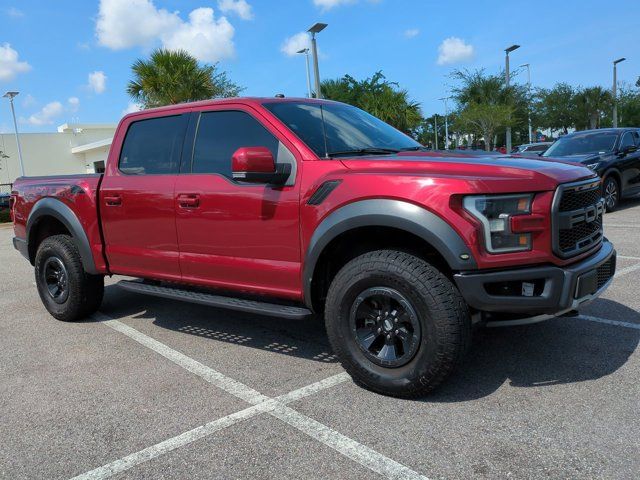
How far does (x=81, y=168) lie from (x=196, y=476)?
4958 centimetres

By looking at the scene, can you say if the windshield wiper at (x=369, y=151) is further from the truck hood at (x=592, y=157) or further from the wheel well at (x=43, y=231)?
the truck hood at (x=592, y=157)

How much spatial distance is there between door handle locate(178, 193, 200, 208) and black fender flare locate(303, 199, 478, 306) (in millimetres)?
1053

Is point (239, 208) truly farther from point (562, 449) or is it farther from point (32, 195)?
point (32, 195)

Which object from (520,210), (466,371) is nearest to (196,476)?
(466,371)

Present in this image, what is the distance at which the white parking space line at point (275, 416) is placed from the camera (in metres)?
2.58

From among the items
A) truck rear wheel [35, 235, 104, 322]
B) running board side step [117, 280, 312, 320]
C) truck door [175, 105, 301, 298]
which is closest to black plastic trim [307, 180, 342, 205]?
truck door [175, 105, 301, 298]

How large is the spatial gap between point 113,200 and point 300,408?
2572 millimetres

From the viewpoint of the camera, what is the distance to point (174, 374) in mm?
3828

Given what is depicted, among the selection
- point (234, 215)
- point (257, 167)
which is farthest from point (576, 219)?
point (234, 215)

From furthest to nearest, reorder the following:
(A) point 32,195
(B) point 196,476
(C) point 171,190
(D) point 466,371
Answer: (A) point 32,195
(C) point 171,190
(D) point 466,371
(B) point 196,476

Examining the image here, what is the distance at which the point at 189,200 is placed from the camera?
4043mm

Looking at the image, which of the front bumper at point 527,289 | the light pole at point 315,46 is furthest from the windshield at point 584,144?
the front bumper at point 527,289

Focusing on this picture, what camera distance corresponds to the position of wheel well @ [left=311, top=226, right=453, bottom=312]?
3273mm

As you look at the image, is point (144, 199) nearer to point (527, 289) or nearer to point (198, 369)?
point (198, 369)
